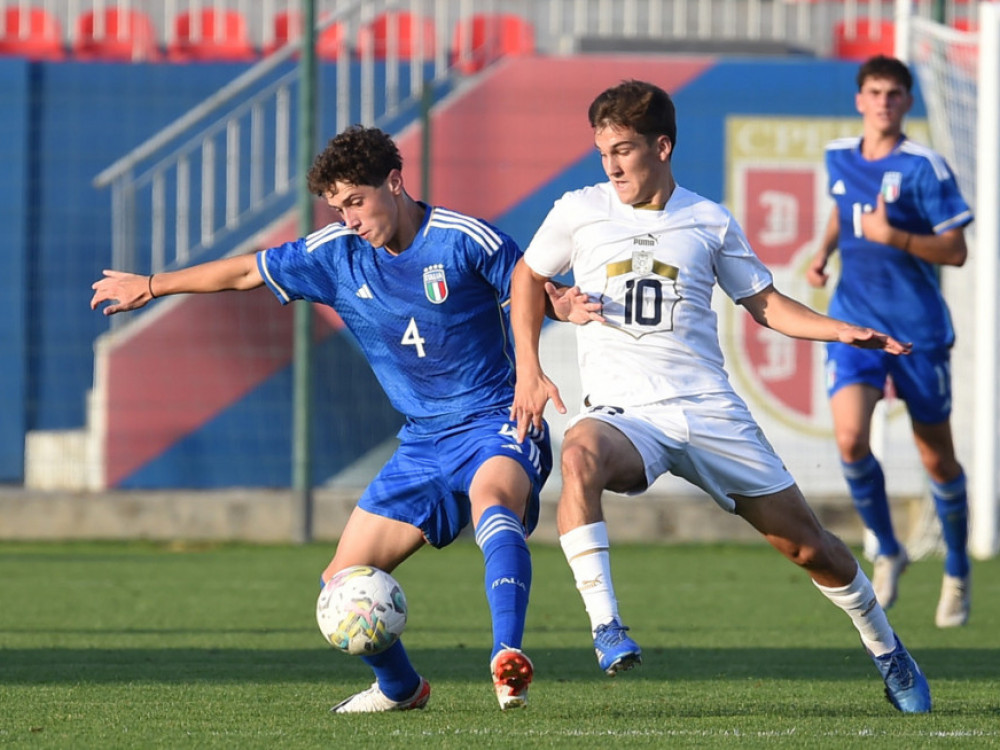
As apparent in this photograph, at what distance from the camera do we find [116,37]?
17.2 m

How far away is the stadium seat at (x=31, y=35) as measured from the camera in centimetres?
1702

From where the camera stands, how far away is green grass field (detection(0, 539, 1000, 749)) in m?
4.79

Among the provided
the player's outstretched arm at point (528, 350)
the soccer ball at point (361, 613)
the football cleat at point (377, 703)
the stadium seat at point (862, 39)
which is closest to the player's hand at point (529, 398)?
the player's outstretched arm at point (528, 350)

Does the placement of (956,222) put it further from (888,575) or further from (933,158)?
(888,575)

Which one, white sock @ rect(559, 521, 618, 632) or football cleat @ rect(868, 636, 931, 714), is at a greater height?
white sock @ rect(559, 521, 618, 632)

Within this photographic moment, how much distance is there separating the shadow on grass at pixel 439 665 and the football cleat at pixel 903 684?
0.90 m

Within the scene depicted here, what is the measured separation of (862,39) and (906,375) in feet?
34.1

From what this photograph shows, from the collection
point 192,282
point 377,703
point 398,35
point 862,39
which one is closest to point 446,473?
point 377,703

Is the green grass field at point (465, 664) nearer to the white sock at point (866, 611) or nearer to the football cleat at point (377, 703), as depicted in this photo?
the football cleat at point (377, 703)

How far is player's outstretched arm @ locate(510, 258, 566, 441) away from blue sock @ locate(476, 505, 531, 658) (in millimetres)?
292

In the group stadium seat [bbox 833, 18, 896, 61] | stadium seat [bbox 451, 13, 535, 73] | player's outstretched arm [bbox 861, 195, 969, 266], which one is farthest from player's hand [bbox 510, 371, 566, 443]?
stadium seat [bbox 833, 18, 896, 61]

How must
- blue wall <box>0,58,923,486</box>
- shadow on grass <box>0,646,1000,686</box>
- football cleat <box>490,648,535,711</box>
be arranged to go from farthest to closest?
1. blue wall <box>0,58,923,486</box>
2. shadow on grass <box>0,646,1000,686</box>
3. football cleat <box>490,648,535,711</box>

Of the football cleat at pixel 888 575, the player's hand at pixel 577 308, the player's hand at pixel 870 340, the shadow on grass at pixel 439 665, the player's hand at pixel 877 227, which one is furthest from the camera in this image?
the football cleat at pixel 888 575

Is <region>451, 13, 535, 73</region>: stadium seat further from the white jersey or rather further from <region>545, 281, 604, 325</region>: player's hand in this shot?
<region>545, 281, 604, 325</region>: player's hand
